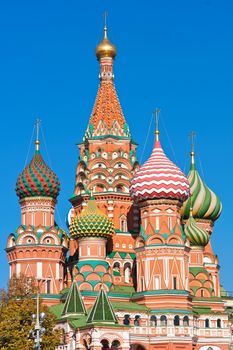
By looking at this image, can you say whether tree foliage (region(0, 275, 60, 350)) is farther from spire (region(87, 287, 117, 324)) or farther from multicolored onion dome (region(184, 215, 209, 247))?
multicolored onion dome (region(184, 215, 209, 247))

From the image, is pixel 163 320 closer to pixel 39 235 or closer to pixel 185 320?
pixel 185 320

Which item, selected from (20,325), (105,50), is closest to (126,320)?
(20,325)

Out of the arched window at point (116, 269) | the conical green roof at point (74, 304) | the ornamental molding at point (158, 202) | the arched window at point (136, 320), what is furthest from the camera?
the arched window at point (116, 269)

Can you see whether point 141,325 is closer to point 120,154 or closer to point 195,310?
point 195,310

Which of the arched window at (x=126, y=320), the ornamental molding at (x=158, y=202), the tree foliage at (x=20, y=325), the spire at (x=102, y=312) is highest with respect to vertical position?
the ornamental molding at (x=158, y=202)

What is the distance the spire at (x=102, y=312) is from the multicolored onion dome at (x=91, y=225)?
7061mm

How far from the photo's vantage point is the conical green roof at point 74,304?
5081 centimetres

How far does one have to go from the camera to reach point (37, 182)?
189ft

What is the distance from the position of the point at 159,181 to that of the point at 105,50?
1201 cm

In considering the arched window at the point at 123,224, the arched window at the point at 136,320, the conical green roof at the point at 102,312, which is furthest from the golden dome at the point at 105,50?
the conical green roof at the point at 102,312

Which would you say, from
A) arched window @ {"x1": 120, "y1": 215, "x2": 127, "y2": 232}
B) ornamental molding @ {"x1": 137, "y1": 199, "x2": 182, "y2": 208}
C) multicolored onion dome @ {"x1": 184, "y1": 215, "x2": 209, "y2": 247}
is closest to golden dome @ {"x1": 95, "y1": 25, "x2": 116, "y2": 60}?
arched window @ {"x1": 120, "y1": 215, "x2": 127, "y2": 232}

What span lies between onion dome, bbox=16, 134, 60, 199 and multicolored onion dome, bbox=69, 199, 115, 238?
3177mm

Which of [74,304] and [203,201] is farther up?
[203,201]

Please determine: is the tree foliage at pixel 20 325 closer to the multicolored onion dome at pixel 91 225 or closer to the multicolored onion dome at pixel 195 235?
the multicolored onion dome at pixel 91 225
